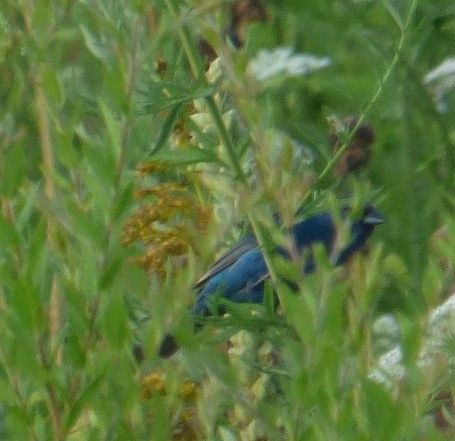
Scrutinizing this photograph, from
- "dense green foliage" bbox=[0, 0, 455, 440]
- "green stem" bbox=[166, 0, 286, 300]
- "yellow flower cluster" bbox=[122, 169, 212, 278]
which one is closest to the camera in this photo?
"dense green foliage" bbox=[0, 0, 455, 440]

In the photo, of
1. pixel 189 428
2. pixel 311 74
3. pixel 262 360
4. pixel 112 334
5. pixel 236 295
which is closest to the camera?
pixel 112 334

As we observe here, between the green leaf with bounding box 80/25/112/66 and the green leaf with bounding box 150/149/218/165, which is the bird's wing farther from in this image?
the green leaf with bounding box 80/25/112/66

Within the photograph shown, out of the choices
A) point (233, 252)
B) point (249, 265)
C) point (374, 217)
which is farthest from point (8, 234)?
point (374, 217)

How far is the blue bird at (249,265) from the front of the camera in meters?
0.94

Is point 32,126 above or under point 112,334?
under

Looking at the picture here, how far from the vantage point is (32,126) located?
1.50 m

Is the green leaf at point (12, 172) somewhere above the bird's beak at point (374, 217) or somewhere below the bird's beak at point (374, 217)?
above

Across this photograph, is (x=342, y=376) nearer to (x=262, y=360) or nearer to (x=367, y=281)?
(x=367, y=281)

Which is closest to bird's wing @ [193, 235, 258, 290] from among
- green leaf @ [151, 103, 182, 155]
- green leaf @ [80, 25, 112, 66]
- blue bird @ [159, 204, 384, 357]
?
blue bird @ [159, 204, 384, 357]

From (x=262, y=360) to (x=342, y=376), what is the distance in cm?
26

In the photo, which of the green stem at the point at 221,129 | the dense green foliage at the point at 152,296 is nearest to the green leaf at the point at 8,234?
the dense green foliage at the point at 152,296

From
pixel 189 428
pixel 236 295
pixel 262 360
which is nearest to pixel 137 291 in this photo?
pixel 189 428

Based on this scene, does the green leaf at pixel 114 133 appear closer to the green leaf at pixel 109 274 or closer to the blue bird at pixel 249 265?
the green leaf at pixel 109 274

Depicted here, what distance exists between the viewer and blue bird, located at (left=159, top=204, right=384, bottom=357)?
0.94 meters
